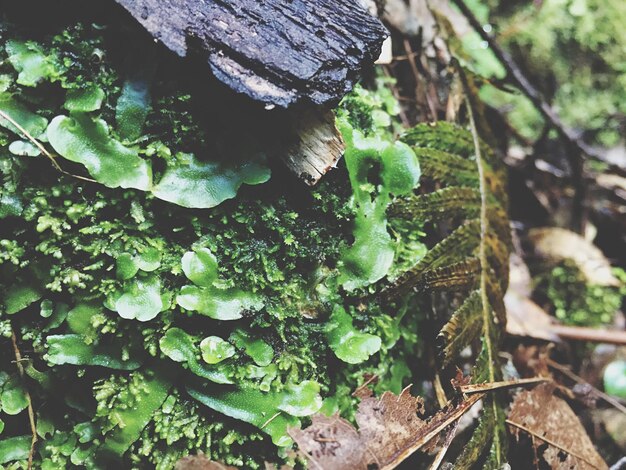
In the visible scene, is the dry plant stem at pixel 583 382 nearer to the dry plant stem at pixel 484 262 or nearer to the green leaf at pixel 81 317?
the dry plant stem at pixel 484 262

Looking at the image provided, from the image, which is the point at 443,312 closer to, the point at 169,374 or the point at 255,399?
the point at 255,399

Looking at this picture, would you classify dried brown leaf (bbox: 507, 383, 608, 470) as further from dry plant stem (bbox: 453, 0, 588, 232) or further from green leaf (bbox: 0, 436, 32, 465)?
dry plant stem (bbox: 453, 0, 588, 232)

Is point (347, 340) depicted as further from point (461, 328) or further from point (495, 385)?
point (495, 385)

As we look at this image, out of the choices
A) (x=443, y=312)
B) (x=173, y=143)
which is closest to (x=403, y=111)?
(x=443, y=312)

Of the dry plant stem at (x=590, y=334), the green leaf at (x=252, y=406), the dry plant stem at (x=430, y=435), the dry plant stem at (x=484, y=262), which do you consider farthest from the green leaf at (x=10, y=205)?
the dry plant stem at (x=590, y=334)

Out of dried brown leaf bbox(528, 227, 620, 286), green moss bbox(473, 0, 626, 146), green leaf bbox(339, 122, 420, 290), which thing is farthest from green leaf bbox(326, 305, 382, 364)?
green moss bbox(473, 0, 626, 146)
